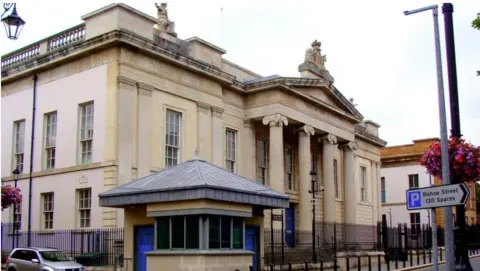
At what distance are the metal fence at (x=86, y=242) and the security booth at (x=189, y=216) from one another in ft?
17.9

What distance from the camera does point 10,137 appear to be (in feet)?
104

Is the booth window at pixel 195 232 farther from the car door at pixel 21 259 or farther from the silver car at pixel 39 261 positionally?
the car door at pixel 21 259

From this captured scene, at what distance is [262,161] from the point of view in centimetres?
3722

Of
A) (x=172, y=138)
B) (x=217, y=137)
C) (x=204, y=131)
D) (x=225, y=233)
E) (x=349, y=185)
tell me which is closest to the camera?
(x=225, y=233)

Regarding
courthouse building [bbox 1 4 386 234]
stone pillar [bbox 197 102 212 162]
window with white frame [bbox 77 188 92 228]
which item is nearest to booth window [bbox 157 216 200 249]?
courthouse building [bbox 1 4 386 234]

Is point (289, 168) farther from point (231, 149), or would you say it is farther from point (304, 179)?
point (231, 149)

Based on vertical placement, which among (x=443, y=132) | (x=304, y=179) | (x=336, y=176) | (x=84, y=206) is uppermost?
(x=336, y=176)

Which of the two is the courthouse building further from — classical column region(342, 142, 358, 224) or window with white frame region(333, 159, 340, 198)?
window with white frame region(333, 159, 340, 198)

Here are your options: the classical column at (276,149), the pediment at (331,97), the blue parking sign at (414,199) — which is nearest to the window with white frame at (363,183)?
the pediment at (331,97)

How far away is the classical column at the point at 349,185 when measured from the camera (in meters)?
42.3

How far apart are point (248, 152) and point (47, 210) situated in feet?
38.8

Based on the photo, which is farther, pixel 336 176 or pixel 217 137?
pixel 336 176

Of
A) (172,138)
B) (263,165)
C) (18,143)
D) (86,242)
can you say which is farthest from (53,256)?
(263,165)

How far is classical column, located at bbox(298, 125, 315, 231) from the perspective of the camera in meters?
35.8
